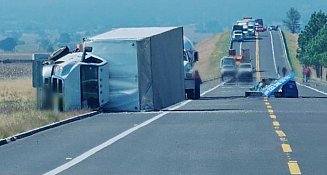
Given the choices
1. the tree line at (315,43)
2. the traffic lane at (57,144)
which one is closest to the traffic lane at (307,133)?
the traffic lane at (57,144)

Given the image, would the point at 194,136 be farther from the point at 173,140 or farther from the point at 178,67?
the point at 178,67

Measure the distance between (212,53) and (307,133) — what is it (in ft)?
367

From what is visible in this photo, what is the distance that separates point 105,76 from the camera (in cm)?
3053

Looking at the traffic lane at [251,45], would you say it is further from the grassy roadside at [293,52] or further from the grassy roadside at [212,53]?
the grassy roadside at [293,52]

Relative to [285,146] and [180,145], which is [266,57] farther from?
[285,146]

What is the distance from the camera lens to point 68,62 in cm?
3061

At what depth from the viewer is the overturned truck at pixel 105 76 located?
1182 inches

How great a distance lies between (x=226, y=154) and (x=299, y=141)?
262 cm

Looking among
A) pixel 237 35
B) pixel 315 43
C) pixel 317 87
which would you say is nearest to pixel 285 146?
pixel 317 87

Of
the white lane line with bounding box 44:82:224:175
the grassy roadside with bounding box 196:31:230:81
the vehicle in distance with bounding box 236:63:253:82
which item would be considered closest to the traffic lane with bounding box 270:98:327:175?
the white lane line with bounding box 44:82:224:175

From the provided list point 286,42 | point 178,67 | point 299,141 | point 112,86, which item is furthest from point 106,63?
Result: point 286,42

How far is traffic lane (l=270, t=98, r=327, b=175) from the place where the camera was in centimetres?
1596

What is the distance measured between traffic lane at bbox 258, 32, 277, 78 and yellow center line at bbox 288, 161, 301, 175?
75212 millimetres

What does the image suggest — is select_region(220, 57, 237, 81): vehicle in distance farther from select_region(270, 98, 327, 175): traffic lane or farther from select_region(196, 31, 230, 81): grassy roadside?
select_region(270, 98, 327, 175): traffic lane
